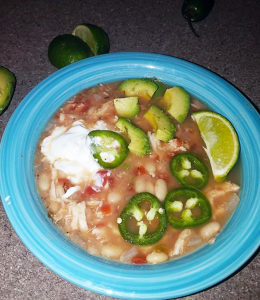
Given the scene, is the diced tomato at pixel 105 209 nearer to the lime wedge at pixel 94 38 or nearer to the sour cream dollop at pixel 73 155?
the sour cream dollop at pixel 73 155

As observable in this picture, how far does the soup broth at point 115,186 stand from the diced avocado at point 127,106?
0.10 ft

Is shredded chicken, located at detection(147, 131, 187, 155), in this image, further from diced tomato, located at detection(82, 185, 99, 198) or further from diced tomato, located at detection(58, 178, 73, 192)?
diced tomato, located at detection(58, 178, 73, 192)

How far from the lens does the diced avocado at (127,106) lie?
2182 millimetres

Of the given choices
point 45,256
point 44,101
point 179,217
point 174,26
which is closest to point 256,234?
point 179,217

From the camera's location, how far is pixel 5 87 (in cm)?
229

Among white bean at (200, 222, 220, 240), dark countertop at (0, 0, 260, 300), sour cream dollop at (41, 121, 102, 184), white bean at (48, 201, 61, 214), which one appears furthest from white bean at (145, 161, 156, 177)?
dark countertop at (0, 0, 260, 300)

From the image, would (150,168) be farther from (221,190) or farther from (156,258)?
(156,258)

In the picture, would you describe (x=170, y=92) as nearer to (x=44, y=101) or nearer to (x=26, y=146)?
(x=44, y=101)

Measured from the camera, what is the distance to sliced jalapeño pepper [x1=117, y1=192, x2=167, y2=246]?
5.84 feet

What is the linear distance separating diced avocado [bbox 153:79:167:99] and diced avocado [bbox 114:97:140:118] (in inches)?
6.2

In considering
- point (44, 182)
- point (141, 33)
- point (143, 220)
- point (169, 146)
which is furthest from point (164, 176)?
point (141, 33)

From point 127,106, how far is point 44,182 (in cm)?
70

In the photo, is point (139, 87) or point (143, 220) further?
point (139, 87)

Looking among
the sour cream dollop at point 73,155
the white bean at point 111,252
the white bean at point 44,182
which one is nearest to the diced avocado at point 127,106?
the sour cream dollop at point 73,155
